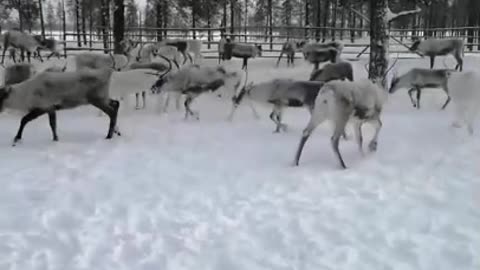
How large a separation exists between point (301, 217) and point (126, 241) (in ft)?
4.87

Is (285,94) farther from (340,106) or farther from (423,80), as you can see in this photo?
(423,80)

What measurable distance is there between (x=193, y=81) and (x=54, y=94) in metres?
3.14

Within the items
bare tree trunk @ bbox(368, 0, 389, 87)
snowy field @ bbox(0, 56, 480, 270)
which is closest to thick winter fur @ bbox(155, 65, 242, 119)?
snowy field @ bbox(0, 56, 480, 270)

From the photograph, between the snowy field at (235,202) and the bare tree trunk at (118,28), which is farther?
the bare tree trunk at (118,28)

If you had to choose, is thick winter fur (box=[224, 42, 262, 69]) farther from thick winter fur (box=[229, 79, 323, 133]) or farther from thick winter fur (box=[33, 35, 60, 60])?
thick winter fur (box=[229, 79, 323, 133])

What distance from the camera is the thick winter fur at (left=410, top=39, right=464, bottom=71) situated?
636 inches

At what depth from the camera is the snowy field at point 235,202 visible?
12.1 ft

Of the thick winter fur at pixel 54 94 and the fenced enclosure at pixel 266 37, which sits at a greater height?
the fenced enclosure at pixel 266 37

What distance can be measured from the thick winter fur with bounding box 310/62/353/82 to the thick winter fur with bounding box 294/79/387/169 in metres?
5.10

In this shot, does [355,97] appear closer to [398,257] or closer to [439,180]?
[439,180]

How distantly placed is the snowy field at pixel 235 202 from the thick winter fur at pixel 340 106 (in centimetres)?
37

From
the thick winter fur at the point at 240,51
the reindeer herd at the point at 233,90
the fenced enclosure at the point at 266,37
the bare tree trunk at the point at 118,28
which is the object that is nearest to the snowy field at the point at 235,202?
the reindeer herd at the point at 233,90

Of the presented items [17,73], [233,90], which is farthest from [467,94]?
[17,73]

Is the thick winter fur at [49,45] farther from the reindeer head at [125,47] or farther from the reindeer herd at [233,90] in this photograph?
the reindeer herd at [233,90]
